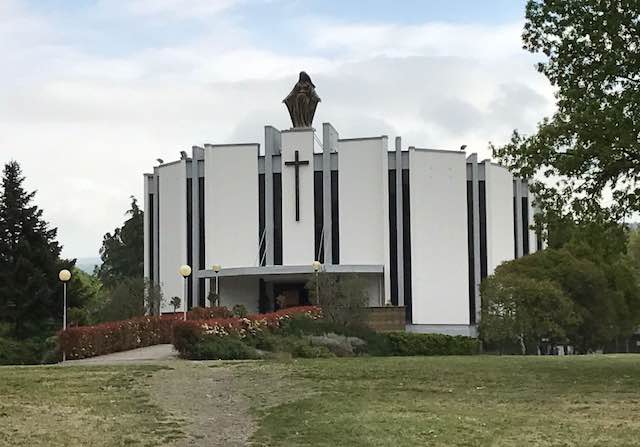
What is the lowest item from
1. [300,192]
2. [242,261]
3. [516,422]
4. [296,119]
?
[516,422]

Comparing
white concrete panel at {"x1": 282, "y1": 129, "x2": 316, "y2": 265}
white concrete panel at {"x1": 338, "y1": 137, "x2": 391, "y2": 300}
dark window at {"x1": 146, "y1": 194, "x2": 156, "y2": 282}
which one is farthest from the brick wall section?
dark window at {"x1": 146, "y1": 194, "x2": 156, "y2": 282}

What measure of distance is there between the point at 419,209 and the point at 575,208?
25809mm

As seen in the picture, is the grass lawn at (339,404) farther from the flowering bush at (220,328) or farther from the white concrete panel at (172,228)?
the white concrete panel at (172,228)

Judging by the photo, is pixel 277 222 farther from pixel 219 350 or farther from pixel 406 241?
pixel 219 350

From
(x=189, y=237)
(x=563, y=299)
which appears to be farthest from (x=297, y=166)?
(x=563, y=299)

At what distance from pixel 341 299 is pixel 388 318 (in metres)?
5.54

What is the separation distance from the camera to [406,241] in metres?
46.4

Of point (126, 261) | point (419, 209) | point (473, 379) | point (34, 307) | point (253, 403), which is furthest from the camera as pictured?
point (126, 261)

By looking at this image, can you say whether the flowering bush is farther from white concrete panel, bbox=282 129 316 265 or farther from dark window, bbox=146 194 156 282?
dark window, bbox=146 194 156 282

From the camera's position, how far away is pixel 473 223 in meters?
46.9

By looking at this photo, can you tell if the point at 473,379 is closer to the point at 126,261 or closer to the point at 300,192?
the point at 300,192

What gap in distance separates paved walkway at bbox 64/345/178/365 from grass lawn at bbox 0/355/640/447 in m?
4.38

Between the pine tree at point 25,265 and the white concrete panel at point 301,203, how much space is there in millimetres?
11253

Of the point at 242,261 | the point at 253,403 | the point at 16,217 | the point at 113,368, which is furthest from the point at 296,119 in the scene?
the point at 253,403
